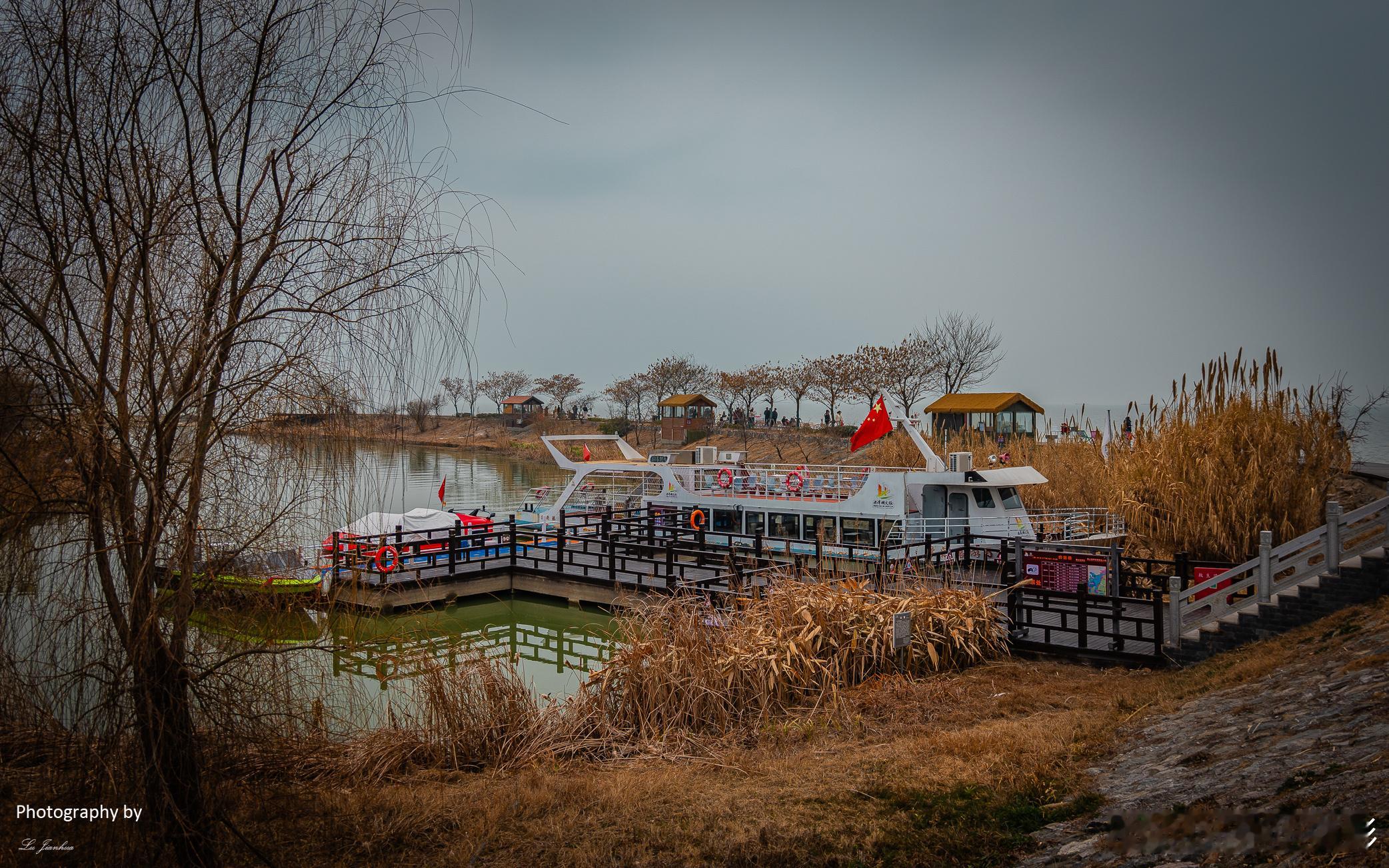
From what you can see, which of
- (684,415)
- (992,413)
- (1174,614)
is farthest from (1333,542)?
(684,415)

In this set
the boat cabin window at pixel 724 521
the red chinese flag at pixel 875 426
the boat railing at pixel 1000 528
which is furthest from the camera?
the boat cabin window at pixel 724 521

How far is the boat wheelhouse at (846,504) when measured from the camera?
2092 cm

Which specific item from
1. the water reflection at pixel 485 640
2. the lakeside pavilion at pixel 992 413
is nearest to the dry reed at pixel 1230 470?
the water reflection at pixel 485 640

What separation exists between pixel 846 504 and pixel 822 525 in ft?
2.96

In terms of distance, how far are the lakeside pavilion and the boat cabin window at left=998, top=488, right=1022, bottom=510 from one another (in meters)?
27.5

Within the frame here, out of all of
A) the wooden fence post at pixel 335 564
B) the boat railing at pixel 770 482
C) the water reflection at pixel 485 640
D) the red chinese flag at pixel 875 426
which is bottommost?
the water reflection at pixel 485 640

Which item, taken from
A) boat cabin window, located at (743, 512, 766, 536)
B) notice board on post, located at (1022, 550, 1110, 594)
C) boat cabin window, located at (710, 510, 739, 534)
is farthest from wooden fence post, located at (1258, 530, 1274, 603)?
boat cabin window, located at (710, 510, 739, 534)

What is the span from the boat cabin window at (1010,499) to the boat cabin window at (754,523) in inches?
248

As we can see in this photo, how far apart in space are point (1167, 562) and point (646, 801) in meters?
12.0

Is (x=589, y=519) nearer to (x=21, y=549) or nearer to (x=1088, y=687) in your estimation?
(x=1088, y=687)

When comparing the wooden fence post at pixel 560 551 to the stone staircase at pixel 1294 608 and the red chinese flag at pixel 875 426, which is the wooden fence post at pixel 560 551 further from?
the stone staircase at pixel 1294 608

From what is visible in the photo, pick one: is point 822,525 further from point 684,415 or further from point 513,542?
point 684,415

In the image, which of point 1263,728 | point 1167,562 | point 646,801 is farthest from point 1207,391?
point 646,801

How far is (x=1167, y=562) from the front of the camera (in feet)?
48.2
